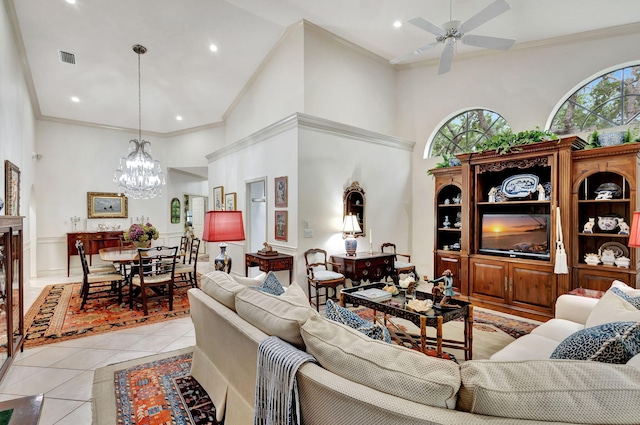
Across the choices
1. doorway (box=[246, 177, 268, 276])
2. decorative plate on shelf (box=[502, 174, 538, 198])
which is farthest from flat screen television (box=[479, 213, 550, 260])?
doorway (box=[246, 177, 268, 276])

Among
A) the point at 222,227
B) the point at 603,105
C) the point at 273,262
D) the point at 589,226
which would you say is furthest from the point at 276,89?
the point at 589,226

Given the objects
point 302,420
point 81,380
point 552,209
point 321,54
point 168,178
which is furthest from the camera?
point 168,178

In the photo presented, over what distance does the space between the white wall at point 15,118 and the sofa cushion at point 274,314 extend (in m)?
4.19

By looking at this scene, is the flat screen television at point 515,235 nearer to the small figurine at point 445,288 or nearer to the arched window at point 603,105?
the arched window at point 603,105

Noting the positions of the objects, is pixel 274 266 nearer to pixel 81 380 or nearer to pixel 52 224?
pixel 81 380

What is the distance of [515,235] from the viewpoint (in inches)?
184

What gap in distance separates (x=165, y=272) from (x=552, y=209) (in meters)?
5.41

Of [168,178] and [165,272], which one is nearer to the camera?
[165,272]

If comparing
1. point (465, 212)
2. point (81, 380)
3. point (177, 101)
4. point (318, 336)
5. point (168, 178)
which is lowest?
point (81, 380)

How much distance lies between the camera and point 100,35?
5.04 m

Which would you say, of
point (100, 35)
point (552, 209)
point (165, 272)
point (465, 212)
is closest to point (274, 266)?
point (165, 272)

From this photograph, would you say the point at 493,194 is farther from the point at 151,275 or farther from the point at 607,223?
the point at 151,275

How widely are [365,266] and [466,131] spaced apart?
3.17m

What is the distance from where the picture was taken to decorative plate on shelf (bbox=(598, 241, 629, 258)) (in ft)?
12.7
